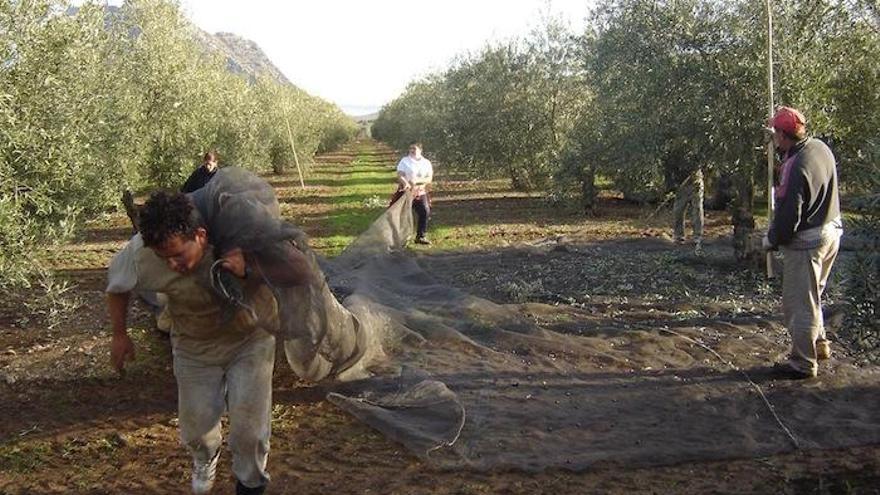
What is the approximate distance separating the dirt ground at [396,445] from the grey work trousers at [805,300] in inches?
11.2

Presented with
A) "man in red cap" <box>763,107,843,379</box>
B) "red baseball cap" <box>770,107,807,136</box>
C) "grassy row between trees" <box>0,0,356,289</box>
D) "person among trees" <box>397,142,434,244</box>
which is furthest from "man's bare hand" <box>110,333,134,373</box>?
"person among trees" <box>397,142,434,244</box>

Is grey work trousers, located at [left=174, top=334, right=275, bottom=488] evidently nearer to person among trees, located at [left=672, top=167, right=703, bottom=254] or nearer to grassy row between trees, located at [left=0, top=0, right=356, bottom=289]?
grassy row between trees, located at [left=0, top=0, right=356, bottom=289]

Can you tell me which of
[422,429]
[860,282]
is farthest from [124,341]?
[860,282]

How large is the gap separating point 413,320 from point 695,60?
→ 5965mm

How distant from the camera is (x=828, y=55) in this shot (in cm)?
1039

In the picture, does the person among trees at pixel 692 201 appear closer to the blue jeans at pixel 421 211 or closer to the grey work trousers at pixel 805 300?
the blue jeans at pixel 421 211

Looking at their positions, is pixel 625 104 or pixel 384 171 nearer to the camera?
pixel 625 104

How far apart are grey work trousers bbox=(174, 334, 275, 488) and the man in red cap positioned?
4440 millimetres

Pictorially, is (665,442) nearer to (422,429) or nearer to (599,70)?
(422,429)

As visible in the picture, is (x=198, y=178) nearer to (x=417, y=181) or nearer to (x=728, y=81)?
(x=417, y=181)

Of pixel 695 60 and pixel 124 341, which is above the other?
pixel 695 60

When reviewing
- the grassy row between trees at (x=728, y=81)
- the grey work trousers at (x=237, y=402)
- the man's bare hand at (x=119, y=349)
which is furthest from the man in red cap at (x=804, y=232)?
the man's bare hand at (x=119, y=349)

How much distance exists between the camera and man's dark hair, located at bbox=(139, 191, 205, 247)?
3.54 meters

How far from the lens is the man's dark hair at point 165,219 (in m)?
3.54
